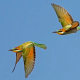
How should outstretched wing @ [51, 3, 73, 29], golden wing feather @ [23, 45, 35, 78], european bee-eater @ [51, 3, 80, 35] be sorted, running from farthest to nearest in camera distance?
1. outstretched wing @ [51, 3, 73, 29]
2. european bee-eater @ [51, 3, 80, 35]
3. golden wing feather @ [23, 45, 35, 78]

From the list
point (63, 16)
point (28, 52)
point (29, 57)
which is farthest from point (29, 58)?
point (63, 16)

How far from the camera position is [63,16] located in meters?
10.0

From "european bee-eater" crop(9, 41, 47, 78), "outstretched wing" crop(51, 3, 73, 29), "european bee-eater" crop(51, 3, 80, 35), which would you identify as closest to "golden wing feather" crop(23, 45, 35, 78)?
"european bee-eater" crop(9, 41, 47, 78)

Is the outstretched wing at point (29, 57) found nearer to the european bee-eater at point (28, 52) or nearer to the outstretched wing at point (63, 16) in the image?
the european bee-eater at point (28, 52)

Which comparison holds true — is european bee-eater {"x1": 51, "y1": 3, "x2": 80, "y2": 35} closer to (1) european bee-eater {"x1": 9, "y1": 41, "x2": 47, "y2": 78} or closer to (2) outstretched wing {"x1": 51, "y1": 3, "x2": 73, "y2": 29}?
(2) outstretched wing {"x1": 51, "y1": 3, "x2": 73, "y2": 29}

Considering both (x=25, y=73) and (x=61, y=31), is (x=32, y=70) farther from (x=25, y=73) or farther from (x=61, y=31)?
(x=61, y=31)

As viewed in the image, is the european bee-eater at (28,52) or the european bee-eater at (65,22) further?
the european bee-eater at (65,22)

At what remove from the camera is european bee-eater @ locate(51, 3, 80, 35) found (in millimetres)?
9422

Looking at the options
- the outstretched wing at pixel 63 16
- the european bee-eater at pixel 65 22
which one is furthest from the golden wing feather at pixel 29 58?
the outstretched wing at pixel 63 16

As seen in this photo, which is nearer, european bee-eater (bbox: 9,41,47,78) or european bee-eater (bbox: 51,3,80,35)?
european bee-eater (bbox: 9,41,47,78)

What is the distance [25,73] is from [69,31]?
255 cm

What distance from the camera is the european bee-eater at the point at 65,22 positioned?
371 inches

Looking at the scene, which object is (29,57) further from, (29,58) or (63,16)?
(63,16)

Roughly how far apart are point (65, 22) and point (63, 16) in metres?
0.27
